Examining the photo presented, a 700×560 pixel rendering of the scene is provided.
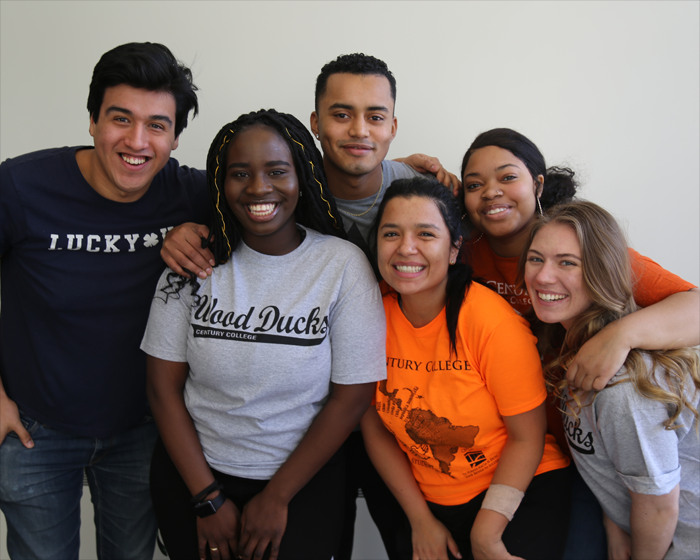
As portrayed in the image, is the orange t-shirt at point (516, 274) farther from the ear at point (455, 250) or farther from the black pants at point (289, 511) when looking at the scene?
the black pants at point (289, 511)

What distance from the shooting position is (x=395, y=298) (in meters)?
1.47

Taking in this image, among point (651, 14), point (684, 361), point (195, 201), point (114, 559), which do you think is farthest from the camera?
point (651, 14)

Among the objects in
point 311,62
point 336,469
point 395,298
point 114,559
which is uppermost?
point 311,62

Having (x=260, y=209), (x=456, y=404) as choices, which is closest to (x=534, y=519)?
(x=456, y=404)

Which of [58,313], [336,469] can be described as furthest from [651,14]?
[58,313]

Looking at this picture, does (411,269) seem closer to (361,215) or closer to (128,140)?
(361,215)

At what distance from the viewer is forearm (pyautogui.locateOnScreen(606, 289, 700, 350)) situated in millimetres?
1227

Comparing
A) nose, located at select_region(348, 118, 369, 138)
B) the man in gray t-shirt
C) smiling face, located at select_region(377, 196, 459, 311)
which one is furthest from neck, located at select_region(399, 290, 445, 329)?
nose, located at select_region(348, 118, 369, 138)

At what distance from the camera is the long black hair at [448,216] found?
1346 millimetres

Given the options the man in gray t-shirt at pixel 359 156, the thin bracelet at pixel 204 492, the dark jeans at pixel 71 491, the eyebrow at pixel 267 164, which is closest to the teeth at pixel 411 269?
the man in gray t-shirt at pixel 359 156

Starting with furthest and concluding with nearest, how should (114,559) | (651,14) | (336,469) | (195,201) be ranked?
(651,14) < (114,559) < (195,201) < (336,469)

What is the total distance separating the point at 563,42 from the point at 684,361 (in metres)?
1.41

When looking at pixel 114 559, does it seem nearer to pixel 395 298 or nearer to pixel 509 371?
pixel 395 298

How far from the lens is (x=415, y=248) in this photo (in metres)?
1.33
